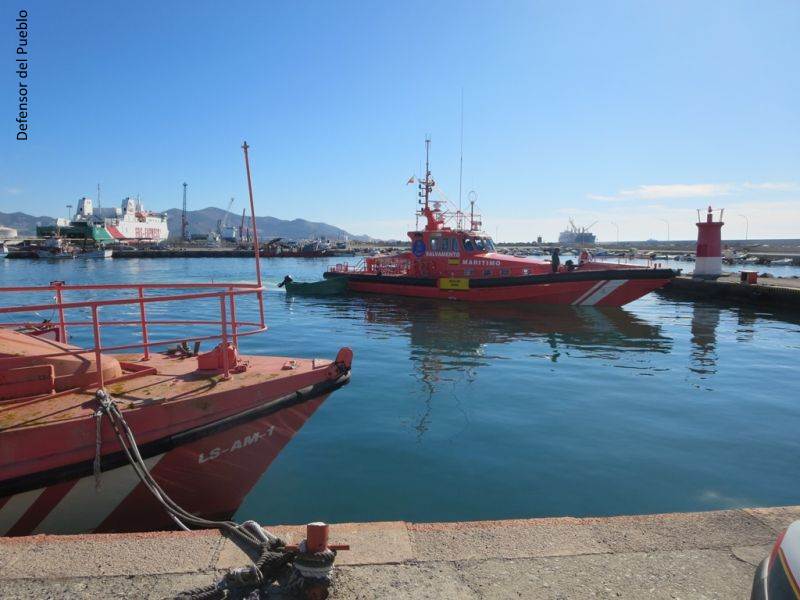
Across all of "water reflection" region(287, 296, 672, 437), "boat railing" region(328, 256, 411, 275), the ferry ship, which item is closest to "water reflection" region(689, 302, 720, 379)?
"water reflection" region(287, 296, 672, 437)

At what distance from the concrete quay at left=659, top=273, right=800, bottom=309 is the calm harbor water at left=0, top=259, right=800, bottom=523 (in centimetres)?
699

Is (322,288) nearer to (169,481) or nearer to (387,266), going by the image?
(387,266)

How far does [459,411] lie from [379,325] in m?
9.32

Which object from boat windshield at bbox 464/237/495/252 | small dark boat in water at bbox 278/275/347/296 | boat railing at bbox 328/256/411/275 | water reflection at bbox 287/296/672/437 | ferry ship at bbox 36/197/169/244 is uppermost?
ferry ship at bbox 36/197/169/244

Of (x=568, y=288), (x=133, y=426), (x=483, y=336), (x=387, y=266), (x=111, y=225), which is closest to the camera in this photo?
(x=133, y=426)

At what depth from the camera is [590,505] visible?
17.9 feet

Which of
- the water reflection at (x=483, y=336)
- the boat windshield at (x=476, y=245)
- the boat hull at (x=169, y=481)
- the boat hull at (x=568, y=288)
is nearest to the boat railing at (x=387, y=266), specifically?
the water reflection at (x=483, y=336)

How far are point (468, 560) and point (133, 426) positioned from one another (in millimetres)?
2769

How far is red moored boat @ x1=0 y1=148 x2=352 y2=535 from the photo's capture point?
3.86 meters

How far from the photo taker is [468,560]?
3117 millimetres

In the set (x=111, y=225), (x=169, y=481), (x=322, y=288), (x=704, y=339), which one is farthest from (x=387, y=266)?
(x=111, y=225)

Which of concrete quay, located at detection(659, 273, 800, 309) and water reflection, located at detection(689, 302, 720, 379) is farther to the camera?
concrete quay, located at detection(659, 273, 800, 309)

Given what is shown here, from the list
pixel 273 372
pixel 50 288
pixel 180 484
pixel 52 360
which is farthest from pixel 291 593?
pixel 50 288

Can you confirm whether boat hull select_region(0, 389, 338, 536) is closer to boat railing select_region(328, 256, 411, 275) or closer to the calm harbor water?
the calm harbor water
